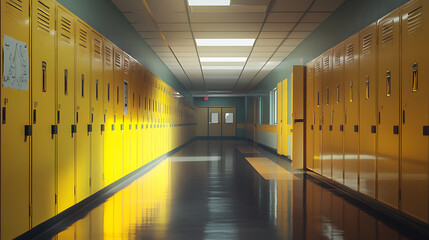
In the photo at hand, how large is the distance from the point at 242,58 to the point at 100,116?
5.91m

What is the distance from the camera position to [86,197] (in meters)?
4.01

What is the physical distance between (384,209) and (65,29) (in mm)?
3880

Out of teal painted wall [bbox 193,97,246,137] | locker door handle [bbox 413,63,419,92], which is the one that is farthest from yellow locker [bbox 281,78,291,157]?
teal painted wall [bbox 193,97,246,137]

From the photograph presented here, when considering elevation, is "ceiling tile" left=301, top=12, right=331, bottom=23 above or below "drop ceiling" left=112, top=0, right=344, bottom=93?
above

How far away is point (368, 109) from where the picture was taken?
4.07 meters

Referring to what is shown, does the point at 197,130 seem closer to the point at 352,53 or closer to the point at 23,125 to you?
the point at 352,53

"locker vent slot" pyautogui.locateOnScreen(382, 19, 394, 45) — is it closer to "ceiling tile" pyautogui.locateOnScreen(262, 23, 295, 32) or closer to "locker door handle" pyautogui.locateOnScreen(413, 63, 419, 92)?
"locker door handle" pyautogui.locateOnScreen(413, 63, 419, 92)

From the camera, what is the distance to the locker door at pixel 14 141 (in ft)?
7.88

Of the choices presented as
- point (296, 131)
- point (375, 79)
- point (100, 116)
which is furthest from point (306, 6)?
point (100, 116)

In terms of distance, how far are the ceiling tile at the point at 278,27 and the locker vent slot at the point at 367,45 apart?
2.28 meters

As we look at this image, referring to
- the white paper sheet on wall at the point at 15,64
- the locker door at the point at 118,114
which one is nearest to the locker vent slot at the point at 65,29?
the white paper sheet on wall at the point at 15,64

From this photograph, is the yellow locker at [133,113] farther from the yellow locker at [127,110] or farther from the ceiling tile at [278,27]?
the ceiling tile at [278,27]

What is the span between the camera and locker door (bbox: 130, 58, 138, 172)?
20.3ft

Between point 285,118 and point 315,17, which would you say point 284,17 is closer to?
point 315,17
